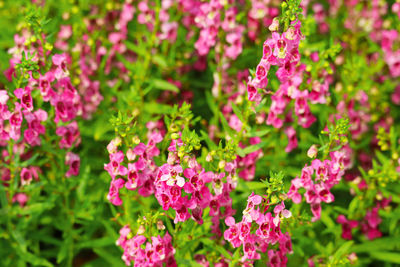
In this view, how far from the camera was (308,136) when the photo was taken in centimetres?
486

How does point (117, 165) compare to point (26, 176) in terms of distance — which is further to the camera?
point (26, 176)

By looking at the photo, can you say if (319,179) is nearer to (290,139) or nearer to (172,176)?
(290,139)

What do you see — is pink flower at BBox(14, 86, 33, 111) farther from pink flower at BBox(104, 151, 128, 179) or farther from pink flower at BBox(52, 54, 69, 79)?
pink flower at BBox(104, 151, 128, 179)

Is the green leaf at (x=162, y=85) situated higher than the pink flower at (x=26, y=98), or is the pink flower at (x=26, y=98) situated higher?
the green leaf at (x=162, y=85)

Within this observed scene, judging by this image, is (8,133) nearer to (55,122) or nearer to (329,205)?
(55,122)

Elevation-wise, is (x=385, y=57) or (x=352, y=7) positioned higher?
(x=352, y=7)

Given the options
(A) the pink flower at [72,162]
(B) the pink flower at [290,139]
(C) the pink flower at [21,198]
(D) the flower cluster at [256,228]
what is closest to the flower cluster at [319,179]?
(D) the flower cluster at [256,228]

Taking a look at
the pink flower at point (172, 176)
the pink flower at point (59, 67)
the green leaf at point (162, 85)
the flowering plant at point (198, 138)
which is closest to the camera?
the pink flower at point (172, 176)

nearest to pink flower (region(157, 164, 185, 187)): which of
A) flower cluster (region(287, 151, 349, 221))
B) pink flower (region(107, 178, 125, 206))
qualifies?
pink flower (region(107, 178, 125, 206))

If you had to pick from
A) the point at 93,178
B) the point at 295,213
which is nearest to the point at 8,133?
the point at 93,178

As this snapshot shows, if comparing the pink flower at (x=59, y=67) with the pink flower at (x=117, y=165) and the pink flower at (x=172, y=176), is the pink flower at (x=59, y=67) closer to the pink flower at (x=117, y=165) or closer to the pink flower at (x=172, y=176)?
the pink flower at (x=117, y=165)

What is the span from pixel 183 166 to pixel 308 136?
2.06 metres

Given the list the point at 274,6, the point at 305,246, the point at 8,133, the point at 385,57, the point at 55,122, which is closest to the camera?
the point at 8,133

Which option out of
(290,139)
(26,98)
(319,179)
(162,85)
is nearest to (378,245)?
(290,139)
